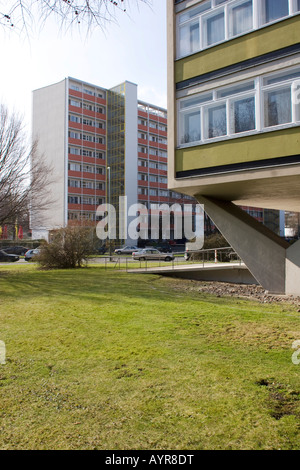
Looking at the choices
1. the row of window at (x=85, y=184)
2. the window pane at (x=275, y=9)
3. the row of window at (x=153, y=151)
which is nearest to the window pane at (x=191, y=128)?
the window pane at (x=275, y=9)

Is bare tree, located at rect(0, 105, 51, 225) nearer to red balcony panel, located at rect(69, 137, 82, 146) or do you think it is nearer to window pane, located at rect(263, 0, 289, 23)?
window pane, located at rect(263, 0, 289, 23)

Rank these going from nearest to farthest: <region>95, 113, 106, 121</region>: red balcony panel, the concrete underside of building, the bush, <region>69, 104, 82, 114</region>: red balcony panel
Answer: the concrete underside of building
the bush
<region>69, 104, 82, 114</region>: red balcony panel
<region>95, 113, 106, 121</region>: red balcony panel

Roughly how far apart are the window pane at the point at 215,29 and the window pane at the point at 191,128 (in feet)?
7.98

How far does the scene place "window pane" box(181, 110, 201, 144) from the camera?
518 inches

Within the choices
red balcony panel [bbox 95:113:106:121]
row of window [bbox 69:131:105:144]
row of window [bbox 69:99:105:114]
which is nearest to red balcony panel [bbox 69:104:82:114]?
row of window [bbox 69:99:105:114]

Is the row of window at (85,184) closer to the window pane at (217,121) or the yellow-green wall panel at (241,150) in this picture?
the yellow-green wall panel at (241,150)

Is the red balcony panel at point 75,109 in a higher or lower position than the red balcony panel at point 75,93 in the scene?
lower

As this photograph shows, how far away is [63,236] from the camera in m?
25.5

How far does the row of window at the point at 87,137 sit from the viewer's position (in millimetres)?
70438

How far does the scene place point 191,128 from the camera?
43.9ft

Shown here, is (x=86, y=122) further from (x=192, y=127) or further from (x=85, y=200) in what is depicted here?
(x=192, y=127)

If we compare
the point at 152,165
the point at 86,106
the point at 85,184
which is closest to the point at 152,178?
the point at 152,165

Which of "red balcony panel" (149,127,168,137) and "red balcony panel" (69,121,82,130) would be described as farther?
"red balcony panel" (149,127,168,137)
